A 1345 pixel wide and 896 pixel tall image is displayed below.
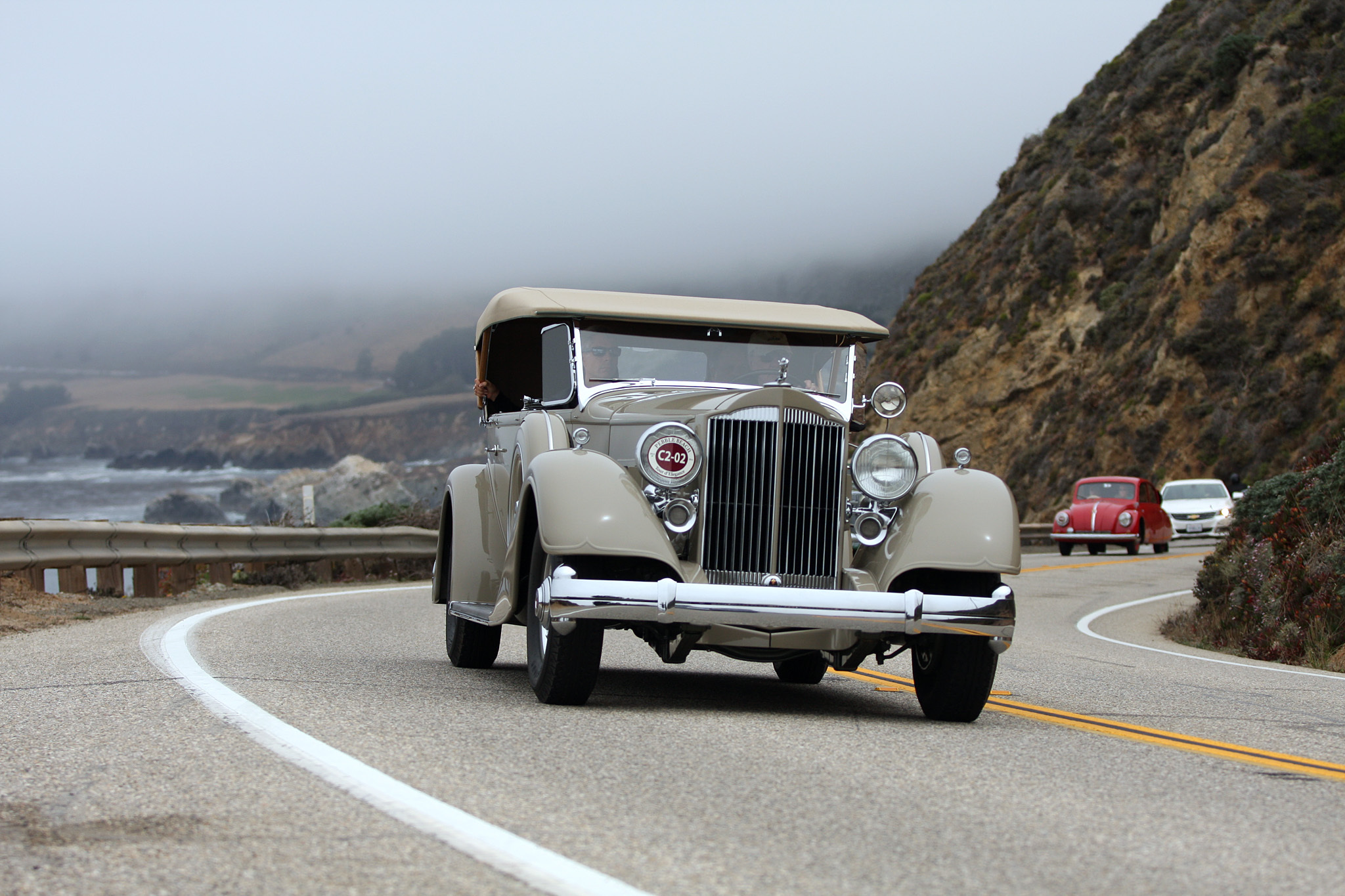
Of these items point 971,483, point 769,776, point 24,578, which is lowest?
point 24,578

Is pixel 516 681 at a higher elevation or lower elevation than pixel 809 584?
lower

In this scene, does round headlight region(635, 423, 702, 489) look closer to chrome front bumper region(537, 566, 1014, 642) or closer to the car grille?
the car grille

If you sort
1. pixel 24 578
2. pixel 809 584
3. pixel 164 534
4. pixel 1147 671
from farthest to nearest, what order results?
1. pixel 164 534
2. pixel 24 578
3. pixel 1147 671
4. pixel 809 584

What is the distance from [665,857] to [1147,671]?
24.3ft

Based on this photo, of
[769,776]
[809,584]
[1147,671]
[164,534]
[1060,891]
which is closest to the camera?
[1060,891]

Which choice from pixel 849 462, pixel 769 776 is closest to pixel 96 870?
pixel 769 776

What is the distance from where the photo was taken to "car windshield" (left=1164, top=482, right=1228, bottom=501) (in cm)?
3475

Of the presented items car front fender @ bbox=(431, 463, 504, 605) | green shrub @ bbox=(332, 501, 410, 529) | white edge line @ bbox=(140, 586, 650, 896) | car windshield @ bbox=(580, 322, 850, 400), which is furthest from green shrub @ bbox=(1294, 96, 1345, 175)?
white edge line @ bbox=(140, 586, 650, 896)

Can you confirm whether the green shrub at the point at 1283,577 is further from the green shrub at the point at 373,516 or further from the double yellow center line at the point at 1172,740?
the green shrub at the point at 373,516

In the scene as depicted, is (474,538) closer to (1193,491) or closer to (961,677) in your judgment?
(961,677)

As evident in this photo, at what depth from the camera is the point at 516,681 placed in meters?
8.15

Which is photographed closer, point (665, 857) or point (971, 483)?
point (665, 857)

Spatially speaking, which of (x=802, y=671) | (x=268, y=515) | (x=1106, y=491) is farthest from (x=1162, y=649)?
Result: (x=1106, y=491)

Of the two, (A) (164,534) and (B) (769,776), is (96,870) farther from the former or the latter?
(A) (164,534)
